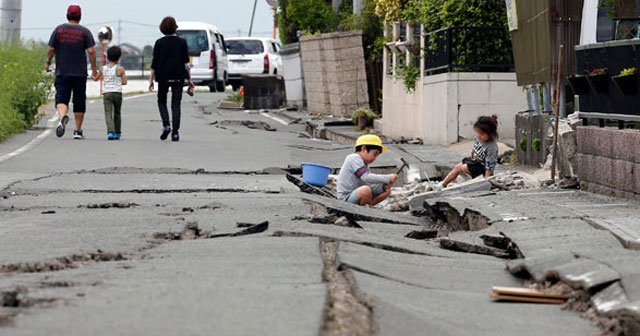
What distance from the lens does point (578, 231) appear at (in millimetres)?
10164

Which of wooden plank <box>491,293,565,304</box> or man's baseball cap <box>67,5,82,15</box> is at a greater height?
man's baseball cap <box>67,5,82,15</box>

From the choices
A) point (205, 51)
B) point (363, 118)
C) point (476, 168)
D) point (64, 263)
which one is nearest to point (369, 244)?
point (64, 263)

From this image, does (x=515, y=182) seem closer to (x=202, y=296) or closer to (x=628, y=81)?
(x=628, y=81)

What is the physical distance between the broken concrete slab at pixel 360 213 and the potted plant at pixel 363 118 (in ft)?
45.6

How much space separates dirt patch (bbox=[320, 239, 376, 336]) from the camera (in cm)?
602

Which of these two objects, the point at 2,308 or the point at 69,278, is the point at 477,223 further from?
the point at 2,308

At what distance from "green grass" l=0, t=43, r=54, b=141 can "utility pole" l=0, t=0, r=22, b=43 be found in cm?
25

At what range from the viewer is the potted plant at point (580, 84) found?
14109 millimetres

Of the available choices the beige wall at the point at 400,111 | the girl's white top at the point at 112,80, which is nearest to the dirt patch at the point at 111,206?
the girl's white top at the point at 112,80

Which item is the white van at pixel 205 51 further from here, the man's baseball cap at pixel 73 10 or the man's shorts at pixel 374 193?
the man's shorts at pixel 374 193

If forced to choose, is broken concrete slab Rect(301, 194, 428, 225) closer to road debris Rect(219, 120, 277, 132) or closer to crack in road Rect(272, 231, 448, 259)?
crack in road Rect(272, 231, 448, 259)

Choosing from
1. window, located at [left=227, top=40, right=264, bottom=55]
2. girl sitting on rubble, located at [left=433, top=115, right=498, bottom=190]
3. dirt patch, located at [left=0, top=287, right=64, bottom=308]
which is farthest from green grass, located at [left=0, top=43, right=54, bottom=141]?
window, located at [left=227, top=40, right=264, bottom=55]

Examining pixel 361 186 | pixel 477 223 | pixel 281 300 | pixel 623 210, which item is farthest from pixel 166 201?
pixel 281 300

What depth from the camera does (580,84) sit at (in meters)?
14.2
